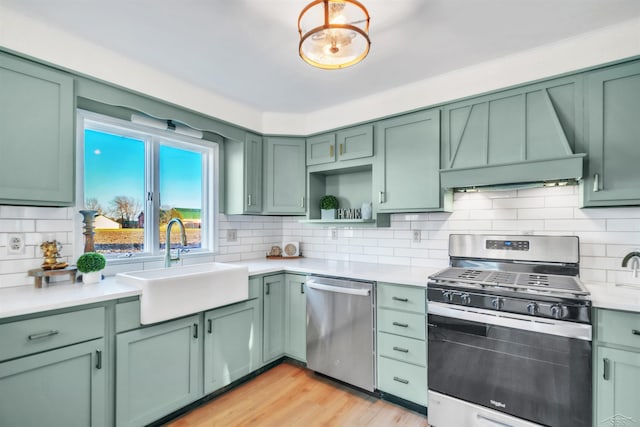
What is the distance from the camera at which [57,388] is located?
5.17 ft

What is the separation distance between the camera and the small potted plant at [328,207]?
3.14 metres

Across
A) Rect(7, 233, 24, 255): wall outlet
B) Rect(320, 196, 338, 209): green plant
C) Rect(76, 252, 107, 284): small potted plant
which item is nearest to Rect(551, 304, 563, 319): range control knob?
Rect(320, 196, 338, 209): green plant

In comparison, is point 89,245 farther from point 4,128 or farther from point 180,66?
point 180,66

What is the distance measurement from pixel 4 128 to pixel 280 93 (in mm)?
1827

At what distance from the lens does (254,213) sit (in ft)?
10.3

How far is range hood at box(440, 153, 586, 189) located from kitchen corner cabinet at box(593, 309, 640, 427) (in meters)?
0.78

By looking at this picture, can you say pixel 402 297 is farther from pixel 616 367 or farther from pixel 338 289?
pixel 616 367

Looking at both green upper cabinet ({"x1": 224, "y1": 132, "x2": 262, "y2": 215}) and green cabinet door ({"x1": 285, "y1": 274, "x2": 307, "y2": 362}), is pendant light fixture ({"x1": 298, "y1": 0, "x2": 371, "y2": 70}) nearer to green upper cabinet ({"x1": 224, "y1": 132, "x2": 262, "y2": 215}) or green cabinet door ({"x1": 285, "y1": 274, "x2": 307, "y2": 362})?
green upper cabinet ({"x1": 224, "y1": 132, "x2": 262, "y2": 215})

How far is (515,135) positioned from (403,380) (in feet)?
6.12

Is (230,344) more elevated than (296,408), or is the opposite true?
(230,344)

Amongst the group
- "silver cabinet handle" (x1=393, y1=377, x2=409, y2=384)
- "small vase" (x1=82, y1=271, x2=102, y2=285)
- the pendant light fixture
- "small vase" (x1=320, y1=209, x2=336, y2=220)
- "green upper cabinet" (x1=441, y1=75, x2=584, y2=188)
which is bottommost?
"silver cabinet handle" (x1=393, y1=377, x2=409, y2=384)

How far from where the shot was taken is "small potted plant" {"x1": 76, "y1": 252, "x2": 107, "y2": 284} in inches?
77.2

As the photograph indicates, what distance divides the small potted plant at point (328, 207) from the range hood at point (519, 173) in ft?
3.78

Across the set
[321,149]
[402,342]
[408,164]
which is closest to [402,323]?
[402,342]
